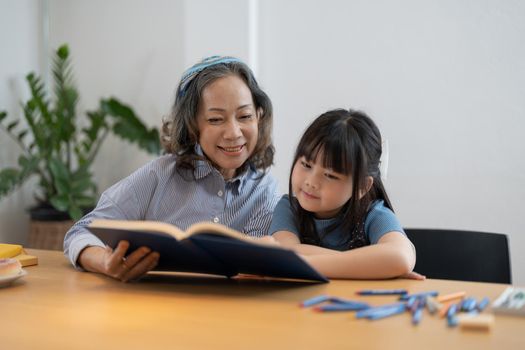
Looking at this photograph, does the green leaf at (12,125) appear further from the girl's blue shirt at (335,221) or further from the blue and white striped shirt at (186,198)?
the girl's blue shirt at (335,221)

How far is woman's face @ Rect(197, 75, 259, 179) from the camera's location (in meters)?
1.96

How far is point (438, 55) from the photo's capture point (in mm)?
3424

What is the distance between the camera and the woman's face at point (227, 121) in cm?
196

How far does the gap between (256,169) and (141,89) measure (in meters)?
2.40

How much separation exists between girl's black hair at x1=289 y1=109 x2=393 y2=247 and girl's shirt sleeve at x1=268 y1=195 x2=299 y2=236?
0.02 m

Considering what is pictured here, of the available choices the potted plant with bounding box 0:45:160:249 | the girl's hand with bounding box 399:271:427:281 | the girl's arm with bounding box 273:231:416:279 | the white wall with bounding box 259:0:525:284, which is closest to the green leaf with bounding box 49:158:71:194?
the potted plant with bounding box 0:45:160:249

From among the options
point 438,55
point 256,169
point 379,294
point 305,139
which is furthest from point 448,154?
point 379,294

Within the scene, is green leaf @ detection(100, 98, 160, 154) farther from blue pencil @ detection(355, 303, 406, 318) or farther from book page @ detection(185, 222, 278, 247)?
blue pencil @ detection(355, 303, 406, 318)

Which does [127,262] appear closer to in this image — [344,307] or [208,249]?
[208,249]

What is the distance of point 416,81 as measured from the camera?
347 centimetres

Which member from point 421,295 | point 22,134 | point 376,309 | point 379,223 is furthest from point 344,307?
point 22,134

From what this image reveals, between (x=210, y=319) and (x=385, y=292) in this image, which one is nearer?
(x=210, y=319)

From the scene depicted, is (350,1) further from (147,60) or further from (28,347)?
(28,347)

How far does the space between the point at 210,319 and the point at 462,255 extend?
0.99 metres
